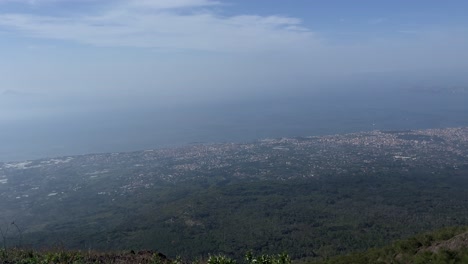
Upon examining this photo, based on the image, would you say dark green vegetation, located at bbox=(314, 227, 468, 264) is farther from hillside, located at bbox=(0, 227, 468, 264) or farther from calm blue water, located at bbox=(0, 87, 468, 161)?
calm blue water, located at bbox=(0, 87, 468, 161)

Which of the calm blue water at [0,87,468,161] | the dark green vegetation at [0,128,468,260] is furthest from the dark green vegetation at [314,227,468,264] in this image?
the calm blue water at [0,87,468,161]

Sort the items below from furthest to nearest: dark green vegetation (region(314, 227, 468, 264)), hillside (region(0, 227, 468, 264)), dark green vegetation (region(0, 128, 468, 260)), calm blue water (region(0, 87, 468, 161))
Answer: calm blue water (region(0, 87, 468, 161))
dark green vegetation (region(0, 128, 468, 260))
hillside (region(0, 227, 468, 264))
dark green vegetation (region(314, 227, 468, 264))

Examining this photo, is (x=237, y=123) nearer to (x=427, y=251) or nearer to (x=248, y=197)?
(x=248, y=197)

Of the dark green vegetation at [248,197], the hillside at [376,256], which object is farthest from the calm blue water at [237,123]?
the hillside at [376,256]

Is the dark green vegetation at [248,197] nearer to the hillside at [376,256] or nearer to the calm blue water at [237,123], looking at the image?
the hillside at [376,256]

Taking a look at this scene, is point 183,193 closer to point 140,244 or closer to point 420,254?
point 140,244

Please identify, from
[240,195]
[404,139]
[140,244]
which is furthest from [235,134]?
[140,244]
